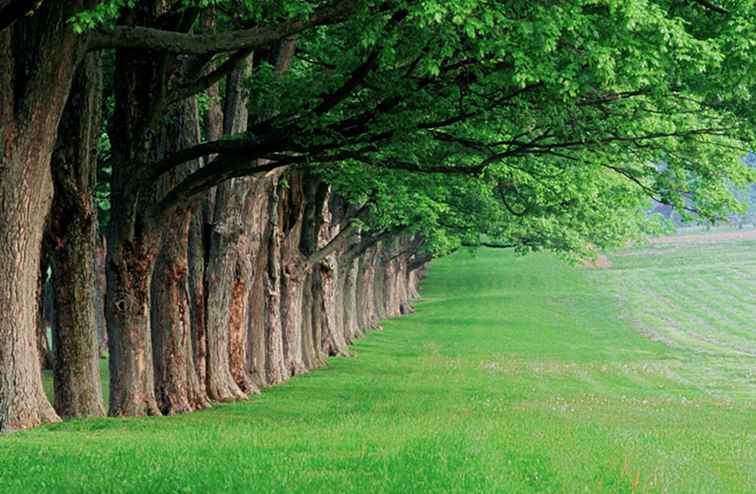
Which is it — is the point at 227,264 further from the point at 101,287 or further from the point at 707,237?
the point at 707,237

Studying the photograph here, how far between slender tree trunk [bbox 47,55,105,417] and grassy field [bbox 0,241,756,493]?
1413mm

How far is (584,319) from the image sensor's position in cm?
7919

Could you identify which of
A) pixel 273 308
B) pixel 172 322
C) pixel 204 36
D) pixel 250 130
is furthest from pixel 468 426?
pixel 273 308

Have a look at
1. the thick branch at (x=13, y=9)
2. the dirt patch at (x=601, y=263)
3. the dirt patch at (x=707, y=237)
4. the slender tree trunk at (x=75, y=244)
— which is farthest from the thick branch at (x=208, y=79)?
the dirt patch at (x=707, y=237)

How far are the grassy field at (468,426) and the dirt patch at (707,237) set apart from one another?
6976cm

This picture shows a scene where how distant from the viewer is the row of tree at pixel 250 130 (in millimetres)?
16469

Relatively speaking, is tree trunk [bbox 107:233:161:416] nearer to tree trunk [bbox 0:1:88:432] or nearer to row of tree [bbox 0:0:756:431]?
row of tree [bbox 0:0:756:431]

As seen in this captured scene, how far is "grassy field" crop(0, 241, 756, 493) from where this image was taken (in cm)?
1198

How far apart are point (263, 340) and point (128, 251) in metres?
12.7

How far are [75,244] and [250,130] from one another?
322 cm

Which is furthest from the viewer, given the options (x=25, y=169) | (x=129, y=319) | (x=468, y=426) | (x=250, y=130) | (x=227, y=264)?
(x=227, y=264)

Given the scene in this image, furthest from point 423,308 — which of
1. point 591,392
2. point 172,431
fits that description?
point 172,431

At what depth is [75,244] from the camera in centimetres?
1984

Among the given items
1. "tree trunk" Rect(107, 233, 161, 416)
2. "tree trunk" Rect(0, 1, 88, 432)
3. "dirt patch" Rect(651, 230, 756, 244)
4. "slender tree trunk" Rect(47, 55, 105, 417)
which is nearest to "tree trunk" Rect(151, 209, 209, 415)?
"tree trunk" Rect(107, 233, 161, 416)
